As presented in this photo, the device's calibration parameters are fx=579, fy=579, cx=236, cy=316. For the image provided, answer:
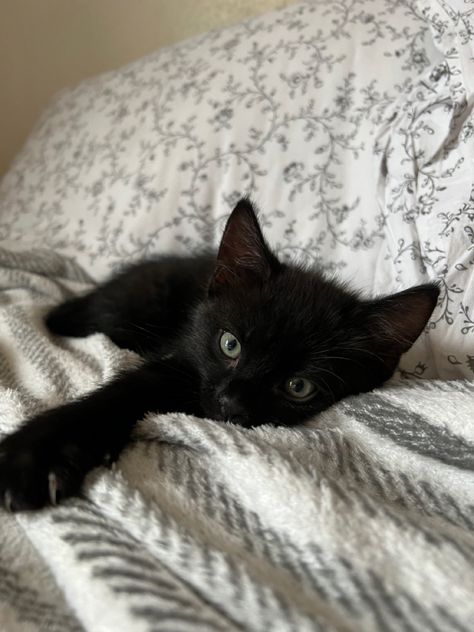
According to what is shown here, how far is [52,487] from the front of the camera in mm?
758

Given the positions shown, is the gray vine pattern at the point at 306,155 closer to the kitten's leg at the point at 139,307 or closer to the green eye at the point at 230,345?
the kitten's leg at the point at 139,307

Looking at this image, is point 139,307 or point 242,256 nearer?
point 242,256

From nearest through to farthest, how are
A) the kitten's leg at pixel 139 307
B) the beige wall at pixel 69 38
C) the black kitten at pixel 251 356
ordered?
the black kitten at pixel 251 356 → the kitten's leg at pixel 139 307 → the beige wall at pixel 69 38

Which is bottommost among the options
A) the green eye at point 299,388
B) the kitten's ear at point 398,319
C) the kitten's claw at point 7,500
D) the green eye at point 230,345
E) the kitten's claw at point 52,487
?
the kitten's claw at point 7,500

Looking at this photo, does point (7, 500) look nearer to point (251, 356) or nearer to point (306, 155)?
point (251, 356)

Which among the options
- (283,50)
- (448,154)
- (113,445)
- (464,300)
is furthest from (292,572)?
(283,50)

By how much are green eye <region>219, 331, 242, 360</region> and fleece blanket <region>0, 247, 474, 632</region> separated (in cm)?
19

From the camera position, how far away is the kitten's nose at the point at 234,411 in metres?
0.97

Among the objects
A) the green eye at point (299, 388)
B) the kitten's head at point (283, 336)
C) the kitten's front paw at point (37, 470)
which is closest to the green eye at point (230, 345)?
the kitten's head at point (283, 336)

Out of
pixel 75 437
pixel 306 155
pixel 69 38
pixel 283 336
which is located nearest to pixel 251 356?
pixel 283 336

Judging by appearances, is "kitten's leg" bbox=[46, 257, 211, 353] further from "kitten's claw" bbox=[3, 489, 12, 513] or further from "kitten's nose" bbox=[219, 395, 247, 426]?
"kitten's claw" bbox=[3, 489, 12, 513]

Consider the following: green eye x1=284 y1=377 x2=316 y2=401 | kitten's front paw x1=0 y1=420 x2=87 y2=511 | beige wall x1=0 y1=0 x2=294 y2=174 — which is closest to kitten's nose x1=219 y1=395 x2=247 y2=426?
green eye x1=284 y1=377 x2=316 y2=401

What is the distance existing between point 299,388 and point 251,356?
0.35 feet

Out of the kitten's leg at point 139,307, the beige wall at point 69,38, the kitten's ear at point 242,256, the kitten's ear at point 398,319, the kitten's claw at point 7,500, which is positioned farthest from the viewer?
the beige wall at point 69,38
